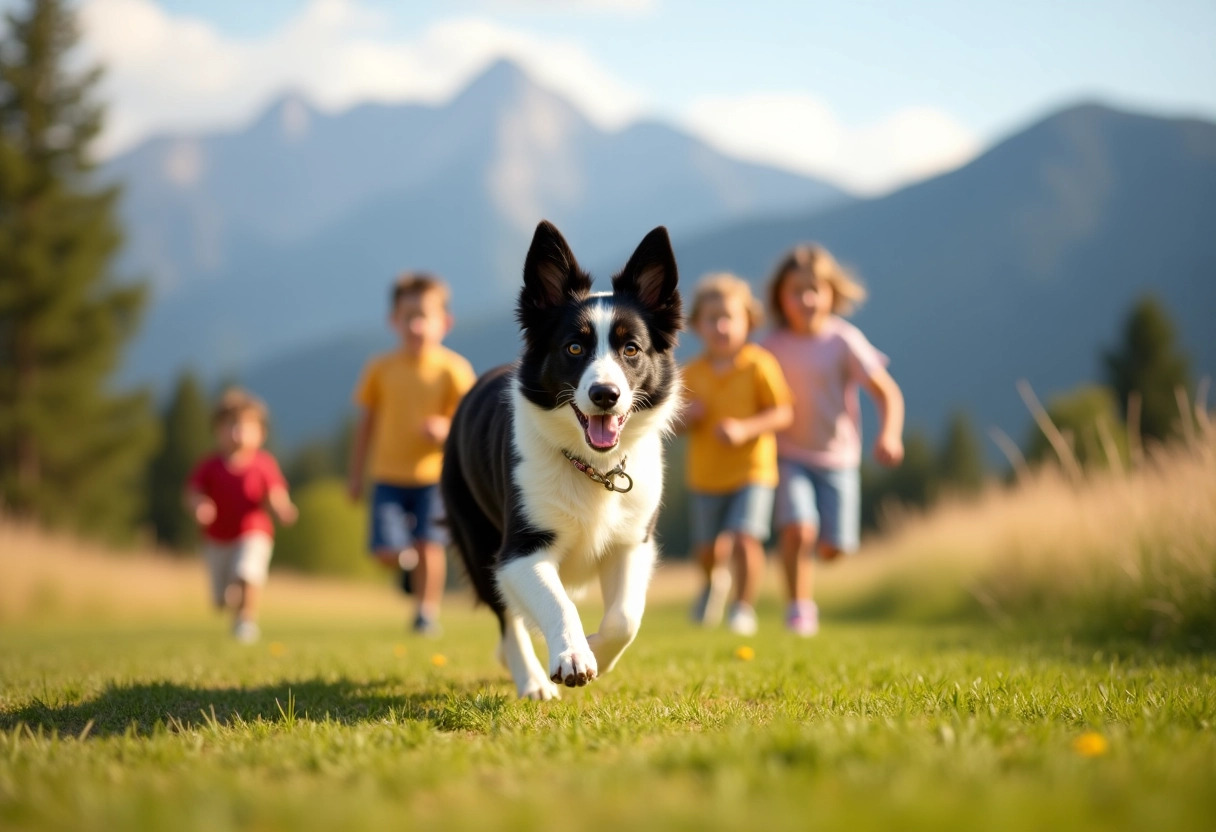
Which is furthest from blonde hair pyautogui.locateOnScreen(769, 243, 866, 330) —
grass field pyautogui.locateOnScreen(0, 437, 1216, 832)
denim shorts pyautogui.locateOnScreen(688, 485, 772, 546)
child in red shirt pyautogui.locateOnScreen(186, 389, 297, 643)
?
child in red shirt pyautogui.locateOnScreen(186, 389, 297, 643)

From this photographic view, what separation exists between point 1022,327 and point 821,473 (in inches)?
4114

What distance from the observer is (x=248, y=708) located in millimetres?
4207

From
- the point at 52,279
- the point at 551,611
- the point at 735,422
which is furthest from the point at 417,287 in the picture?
the point at 52,279

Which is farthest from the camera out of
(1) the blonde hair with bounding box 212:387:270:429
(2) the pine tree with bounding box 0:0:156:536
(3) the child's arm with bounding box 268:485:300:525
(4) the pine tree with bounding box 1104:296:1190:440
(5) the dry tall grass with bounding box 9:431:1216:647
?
(4) the pine tree with bounding box 1104:296:1190:440

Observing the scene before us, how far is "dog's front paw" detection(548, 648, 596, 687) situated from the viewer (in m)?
3.67

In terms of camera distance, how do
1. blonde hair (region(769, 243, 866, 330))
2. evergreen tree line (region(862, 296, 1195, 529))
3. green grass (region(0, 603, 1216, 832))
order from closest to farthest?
green grass (region(0, 603, 1216, 832)) < blonde hair (region(769, 243, 866, 330)) < evergreen tree line (region(862, 296, 1195, 529))

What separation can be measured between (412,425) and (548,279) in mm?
5256

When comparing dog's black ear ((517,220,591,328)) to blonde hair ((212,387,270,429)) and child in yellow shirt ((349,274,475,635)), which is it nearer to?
child in yellow shirt ((349,274,475,635))

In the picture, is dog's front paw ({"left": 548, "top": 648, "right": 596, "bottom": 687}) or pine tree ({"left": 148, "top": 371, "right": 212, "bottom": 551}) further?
pine tree ({"left": 148, "top": 371, "right": 212, "bottom": 551})

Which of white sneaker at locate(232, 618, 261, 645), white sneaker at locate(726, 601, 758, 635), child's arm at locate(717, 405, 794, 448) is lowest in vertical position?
white sneaker at locate(232, 618, 261, 645)

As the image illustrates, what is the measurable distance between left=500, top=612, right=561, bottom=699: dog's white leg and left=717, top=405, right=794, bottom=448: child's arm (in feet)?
11.3

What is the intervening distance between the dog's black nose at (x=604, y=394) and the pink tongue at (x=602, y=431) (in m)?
0.13

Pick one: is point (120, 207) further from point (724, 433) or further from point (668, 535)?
point (668, 535)

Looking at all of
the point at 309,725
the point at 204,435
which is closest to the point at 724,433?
the point at 309,725
